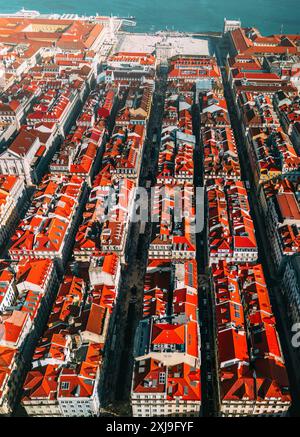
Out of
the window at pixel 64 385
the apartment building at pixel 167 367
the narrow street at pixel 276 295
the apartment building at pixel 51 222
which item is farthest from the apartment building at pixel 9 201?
the narrow street at pixel 276 295

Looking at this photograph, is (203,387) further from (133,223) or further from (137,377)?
(133,223)

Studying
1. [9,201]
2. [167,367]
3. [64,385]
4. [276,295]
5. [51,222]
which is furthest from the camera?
[9,201]

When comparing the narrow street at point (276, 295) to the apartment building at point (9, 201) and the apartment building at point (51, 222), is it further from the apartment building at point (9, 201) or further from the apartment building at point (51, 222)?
the apartment building at point (9, 201)

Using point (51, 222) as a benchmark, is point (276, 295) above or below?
below

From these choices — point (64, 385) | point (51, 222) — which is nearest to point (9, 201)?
point (51, 222)

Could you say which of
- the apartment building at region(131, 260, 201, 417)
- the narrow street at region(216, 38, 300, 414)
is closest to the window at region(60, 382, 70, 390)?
the apartment building at region(131, 260, 201, 417)

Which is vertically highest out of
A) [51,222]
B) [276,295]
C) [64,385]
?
[51,222]

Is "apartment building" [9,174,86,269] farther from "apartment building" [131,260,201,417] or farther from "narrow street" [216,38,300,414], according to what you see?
"narrow street" [216,38,300,414]

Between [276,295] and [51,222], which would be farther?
[51,222]

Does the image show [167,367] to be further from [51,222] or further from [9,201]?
[9,201]

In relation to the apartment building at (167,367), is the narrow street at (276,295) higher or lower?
higher

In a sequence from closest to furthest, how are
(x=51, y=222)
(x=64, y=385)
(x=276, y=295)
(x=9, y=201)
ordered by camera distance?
(x=64, y=385) → (x=276, y=295) → (x=51, y=222) → (x=9, y=201)
